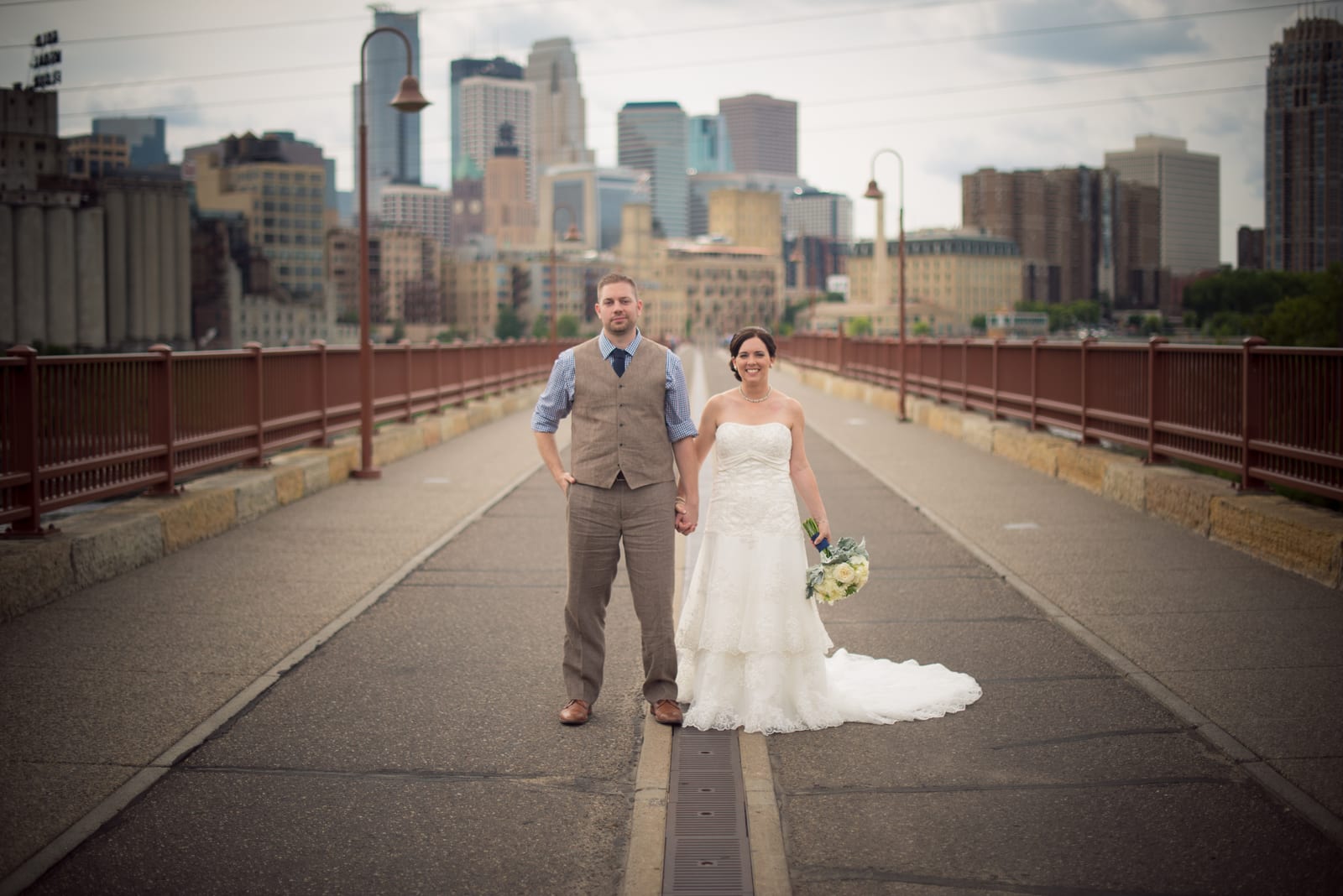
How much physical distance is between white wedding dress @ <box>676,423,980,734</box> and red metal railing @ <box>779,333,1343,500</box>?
5.38 meters

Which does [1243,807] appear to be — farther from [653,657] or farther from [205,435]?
[205,435]

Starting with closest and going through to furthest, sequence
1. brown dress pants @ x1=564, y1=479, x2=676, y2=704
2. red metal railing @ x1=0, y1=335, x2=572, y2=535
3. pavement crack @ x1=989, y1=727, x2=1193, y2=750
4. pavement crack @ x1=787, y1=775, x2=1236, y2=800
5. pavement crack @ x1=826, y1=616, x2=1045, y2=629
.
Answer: pavement crack @ x1=787, y1=775, x2=1236, y2=800 < pavement crack @ x1=989, y1=727, x2=1193, y2=750 < brown dress pants @ x1=564, y1=479, x2=676, y2=704 < pavement crack @ x1=826, y1=616, x2=1045, y2=629 < red metal railing @ x1=0, y1=335, x2=572, y2=535

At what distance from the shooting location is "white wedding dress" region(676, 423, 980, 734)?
6.13m

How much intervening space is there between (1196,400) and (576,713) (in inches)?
347

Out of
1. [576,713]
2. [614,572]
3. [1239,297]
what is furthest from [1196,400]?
[1239,297]

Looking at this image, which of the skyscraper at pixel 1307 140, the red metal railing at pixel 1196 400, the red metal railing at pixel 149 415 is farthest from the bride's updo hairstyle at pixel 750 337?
the skyscraper at pixel 1307 140

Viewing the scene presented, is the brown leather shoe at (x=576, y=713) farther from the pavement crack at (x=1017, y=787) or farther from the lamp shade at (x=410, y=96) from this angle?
the lamp shade at (x=410, y=96)

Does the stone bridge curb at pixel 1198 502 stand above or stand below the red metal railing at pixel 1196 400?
below

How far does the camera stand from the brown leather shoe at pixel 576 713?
20.0ft

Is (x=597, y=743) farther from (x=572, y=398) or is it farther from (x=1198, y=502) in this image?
(x=1198, y=502)

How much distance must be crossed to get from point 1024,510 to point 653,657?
8404 millimetres

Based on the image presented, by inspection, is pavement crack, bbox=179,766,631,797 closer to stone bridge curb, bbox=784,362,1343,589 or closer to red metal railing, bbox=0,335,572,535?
red metal railing, bbox=0,335,572,535

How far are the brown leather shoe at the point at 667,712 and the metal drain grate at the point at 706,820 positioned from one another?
6 centimetres

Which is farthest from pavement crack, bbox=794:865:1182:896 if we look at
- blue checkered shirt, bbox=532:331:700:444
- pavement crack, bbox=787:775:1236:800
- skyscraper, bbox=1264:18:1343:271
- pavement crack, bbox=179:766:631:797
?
skyscraper, bbox=1264:18:1343:271
